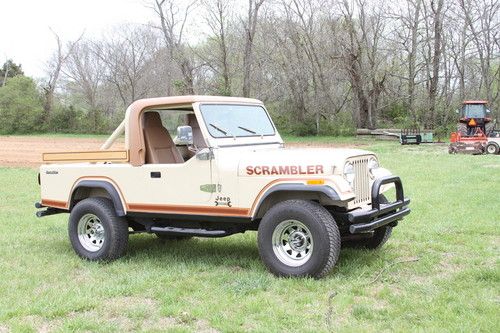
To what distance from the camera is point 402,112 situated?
4103 centimetres

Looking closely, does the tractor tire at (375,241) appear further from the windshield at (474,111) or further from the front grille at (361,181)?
the windshield at (474,111)

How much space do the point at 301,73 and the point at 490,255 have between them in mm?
33627

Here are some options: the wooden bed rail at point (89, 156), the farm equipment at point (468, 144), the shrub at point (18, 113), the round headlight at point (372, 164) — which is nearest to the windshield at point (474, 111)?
the farm equipment at point (468, 144)

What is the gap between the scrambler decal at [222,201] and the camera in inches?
246

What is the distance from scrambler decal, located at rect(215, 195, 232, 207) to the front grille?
1320 mm

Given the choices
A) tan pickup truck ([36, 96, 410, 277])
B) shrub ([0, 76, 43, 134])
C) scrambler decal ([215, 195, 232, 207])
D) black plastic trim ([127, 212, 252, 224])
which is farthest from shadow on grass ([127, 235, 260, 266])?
shrub ([0, 76, 43, 134])

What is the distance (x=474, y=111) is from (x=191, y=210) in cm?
2238

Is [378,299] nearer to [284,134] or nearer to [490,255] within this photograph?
[490,255]

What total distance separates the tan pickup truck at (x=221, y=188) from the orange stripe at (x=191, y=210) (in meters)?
0.01

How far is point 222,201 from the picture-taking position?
630 cm

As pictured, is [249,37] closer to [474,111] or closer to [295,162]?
[474,111]

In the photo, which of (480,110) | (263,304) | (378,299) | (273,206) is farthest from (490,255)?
(480,110)

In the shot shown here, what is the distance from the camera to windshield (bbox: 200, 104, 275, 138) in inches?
267

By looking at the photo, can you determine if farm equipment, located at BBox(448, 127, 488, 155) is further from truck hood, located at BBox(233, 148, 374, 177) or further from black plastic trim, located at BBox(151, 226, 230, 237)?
black plastic trim, located at BBox(151, 226, 230, 237)
